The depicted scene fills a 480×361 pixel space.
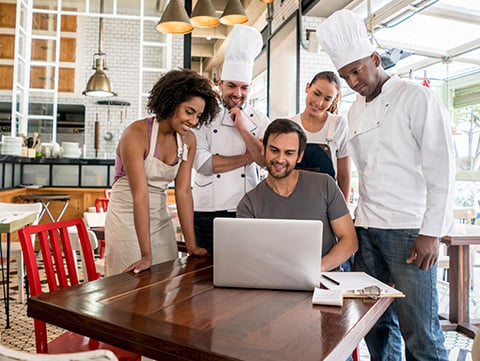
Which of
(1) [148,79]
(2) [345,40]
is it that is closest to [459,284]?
(2) [345,40]

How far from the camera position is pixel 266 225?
1.40 meters

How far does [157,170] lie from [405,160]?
1071 millimetres

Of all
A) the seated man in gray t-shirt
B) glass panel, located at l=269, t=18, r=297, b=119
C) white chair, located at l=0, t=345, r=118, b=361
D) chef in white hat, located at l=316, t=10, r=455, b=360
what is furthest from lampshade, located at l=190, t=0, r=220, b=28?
white chair, located at l=0, t=345, r=118, b=361

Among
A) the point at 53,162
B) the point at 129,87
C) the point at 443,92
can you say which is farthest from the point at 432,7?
the point at 129,87

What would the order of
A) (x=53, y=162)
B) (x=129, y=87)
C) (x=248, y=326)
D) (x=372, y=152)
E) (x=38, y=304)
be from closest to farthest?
(x=248, y=326), (x=38, y=304), (x=372, y=152), (x=53, y=162), (x=129, y=87)

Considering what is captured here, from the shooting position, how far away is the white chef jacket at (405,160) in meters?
1.71

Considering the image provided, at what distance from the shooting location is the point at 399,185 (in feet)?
6.10

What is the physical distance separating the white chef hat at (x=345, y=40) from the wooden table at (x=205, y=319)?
107cm

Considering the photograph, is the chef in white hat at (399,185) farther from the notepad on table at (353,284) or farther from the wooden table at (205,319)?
the wooden table at (205,319)

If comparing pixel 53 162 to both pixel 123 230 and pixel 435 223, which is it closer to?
pixel 123 230

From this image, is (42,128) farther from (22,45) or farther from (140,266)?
(140,266)

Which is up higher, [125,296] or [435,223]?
[435,223]

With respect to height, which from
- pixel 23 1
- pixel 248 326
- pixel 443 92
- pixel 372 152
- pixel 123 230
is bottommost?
pixel 248 326

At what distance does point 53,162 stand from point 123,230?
5036 mm
